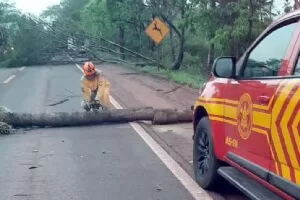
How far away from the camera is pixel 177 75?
24.2 m

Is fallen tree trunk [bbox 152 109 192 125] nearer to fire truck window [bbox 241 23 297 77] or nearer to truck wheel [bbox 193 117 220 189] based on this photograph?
truck wheel [bbox 193 117 220 189]

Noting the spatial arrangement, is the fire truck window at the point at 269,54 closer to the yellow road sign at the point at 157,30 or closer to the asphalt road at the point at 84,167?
the asphalt road at the point at 84,167

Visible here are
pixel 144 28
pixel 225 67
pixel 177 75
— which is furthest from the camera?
pixel 144 28

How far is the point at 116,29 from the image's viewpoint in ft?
140

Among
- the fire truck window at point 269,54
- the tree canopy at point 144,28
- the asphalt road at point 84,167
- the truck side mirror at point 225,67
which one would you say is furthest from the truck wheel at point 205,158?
the tree canopy at point 144,28

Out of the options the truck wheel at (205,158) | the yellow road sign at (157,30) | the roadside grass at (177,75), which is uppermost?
the yellow road sign at (157,30)

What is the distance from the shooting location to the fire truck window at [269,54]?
4613 mm

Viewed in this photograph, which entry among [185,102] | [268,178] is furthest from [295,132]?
[185,102]

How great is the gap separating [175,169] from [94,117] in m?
4.56

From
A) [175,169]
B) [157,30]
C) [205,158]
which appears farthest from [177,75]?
[205,158]

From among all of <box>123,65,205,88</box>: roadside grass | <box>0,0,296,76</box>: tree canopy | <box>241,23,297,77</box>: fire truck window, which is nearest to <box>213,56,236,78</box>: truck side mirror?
<box>241,23,297,77</box>: fire truck window

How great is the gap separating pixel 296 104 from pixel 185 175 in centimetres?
331

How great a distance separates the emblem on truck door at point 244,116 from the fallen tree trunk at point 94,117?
21.0 ft

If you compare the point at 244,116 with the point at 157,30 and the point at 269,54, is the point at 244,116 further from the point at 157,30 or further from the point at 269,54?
the point at 157,30
